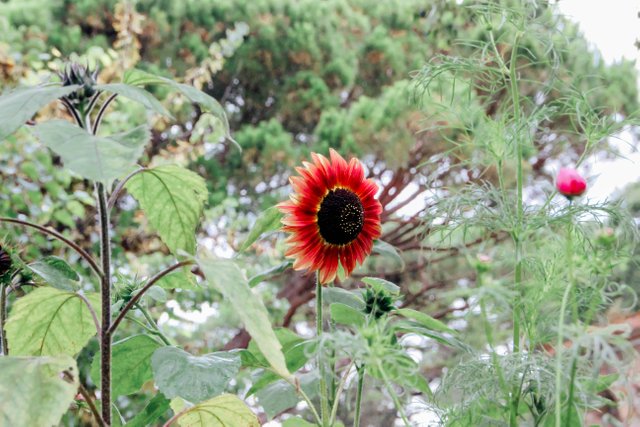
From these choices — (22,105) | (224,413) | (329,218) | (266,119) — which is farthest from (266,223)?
(266,119)

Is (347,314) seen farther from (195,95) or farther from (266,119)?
(266,119)

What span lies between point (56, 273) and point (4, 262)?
0.13 ft

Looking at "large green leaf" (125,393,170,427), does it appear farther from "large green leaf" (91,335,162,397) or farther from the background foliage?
the background foliage

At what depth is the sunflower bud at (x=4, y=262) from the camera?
0.60m

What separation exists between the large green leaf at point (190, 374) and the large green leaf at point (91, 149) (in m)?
0.16

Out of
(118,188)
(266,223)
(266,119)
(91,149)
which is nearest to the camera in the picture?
(91,149)

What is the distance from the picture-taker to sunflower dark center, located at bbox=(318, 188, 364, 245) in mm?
688

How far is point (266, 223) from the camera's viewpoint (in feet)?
2.19

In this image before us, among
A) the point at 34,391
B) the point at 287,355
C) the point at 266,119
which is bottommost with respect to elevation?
the point at 34,391

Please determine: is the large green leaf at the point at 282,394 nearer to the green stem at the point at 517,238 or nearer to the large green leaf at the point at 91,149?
the green stem at the point at 517,238

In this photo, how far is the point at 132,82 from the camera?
0.56 meters

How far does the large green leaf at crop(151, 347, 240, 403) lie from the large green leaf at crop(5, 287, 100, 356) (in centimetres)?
9

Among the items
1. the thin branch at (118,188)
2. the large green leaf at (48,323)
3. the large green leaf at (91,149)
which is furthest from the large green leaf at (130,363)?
the large green leaf at (91,149)

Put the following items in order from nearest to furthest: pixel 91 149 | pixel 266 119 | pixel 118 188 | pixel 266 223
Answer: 1. pixel 91 149
2. pixel 118 188
3. pixel 266 223
4. pixel 266 119
